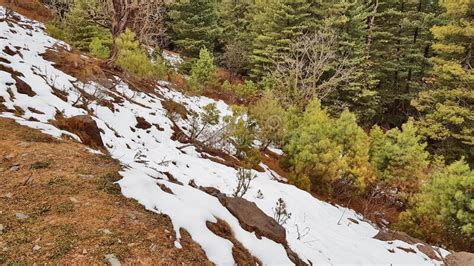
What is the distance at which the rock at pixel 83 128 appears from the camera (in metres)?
5.55

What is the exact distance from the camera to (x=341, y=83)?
21.4 m

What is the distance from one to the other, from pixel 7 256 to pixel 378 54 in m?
23.8

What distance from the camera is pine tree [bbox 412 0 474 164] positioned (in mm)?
16922

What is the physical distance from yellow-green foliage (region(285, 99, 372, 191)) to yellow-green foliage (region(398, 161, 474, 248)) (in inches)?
61.9

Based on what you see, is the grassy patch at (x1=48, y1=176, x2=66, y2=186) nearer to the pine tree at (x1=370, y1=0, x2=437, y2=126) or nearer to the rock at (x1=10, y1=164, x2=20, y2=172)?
the rock at (x1=10, y1=164, x2=20, y2=172)

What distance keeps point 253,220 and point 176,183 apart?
100 centimetres

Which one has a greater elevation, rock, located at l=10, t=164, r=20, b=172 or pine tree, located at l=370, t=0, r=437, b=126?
pine tree, located at l=370, t=0, r=437, b=126

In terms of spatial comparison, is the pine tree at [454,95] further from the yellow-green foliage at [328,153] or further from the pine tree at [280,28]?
the yellow-green foliage at [328,153]

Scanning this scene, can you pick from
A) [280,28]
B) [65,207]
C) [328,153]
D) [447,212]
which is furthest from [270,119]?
[280,28]

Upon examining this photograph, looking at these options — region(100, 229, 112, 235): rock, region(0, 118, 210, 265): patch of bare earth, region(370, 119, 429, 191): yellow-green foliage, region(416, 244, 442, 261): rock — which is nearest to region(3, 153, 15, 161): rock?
region(0, 118, 210, 265): patch of bare earth

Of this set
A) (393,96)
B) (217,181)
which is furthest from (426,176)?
(393,96)

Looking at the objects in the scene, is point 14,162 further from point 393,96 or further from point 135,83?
point 393,96

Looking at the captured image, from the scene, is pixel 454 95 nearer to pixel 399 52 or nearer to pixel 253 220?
pixel 399 52

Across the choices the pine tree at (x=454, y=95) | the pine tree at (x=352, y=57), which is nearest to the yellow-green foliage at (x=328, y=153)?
the pine tree at (x=454, y=95)
